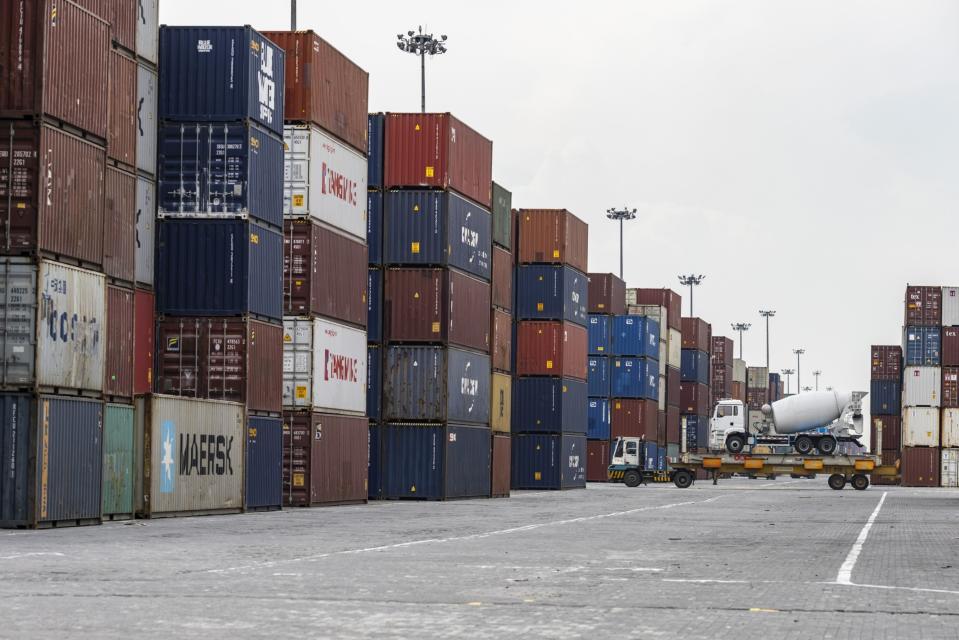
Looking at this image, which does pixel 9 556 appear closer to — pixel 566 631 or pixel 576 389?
pixel 566 631

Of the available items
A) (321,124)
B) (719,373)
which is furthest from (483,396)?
(719,373)

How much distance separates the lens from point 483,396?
171ft

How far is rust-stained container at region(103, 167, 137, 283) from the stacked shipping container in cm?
3299

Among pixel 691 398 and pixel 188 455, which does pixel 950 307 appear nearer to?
pixel 691 398

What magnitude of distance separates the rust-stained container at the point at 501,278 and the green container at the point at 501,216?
0.37 meters

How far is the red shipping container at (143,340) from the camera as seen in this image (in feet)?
111

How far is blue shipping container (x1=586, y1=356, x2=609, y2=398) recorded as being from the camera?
8838 centimetres

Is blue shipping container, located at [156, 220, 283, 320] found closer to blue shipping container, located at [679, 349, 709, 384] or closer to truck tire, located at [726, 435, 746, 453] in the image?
truck tire, located at [726, 435, 746, 453]

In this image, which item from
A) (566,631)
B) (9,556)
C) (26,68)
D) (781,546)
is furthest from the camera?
(26,68)

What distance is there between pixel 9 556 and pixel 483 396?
32767 mm

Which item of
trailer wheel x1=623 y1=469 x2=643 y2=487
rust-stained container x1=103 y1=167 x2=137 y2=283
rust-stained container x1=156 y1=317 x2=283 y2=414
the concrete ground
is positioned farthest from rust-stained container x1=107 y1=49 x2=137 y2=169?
trailer wheel x1=623 y1=469 x2=643 y2=487

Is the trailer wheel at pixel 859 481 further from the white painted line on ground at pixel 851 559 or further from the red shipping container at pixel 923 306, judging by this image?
the white painted line on ground at pixel 851 559

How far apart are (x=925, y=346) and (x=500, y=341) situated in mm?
40812

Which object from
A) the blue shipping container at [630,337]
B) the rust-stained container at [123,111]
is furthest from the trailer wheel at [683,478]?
the rust-stained container at [123,111]
